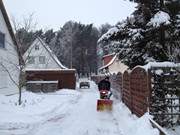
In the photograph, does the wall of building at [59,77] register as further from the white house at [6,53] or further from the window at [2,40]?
the window at [2,40]

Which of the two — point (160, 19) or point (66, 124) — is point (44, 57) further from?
point (66, 124)

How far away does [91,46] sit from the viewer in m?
116

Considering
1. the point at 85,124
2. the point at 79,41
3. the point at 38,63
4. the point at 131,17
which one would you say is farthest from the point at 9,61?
the point at 79,41

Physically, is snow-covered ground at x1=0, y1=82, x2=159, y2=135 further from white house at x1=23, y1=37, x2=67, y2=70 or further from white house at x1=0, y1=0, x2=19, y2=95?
white house at x1=23, y1=37, x2=67, y2=70

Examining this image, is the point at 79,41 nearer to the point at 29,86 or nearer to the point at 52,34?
the point at 52,34

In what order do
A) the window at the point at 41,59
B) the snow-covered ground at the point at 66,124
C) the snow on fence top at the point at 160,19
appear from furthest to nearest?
the window at the point at 41,59, the snow on fence top at the point at 160,19, the snow-covered ground at the point at 66,124

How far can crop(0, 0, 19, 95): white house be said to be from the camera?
33.2 metres

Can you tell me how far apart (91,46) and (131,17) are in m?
95.2

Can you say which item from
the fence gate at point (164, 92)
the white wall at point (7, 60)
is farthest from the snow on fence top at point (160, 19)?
the white wall at point (7, 60)

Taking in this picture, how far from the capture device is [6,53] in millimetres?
34812

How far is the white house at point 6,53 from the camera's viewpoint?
33.2m

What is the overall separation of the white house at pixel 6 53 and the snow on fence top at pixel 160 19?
52.6ft

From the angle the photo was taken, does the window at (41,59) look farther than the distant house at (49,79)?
Yes

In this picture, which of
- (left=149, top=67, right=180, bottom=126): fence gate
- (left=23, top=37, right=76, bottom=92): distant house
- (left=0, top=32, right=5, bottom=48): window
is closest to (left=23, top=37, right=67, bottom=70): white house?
(left=23, top=37, right=76, bottom=92): distant house
